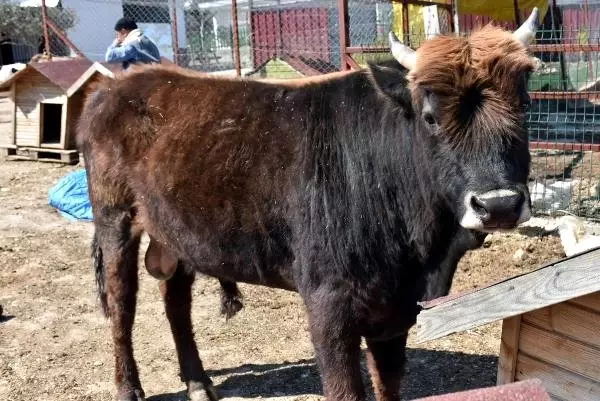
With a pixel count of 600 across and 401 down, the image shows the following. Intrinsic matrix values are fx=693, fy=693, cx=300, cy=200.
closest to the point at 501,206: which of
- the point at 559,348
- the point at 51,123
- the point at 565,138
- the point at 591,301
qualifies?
the point at 591,301

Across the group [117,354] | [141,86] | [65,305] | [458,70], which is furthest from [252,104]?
[65,305]

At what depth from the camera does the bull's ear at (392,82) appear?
3.11m

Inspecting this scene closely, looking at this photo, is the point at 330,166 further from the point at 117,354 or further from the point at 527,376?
the point at 117,354

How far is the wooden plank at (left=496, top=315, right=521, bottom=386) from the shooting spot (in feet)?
9.84

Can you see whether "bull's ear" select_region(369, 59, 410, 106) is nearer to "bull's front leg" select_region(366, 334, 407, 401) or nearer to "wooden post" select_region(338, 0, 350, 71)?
"bull's front leg" select_region(366, 334, 407, 401)

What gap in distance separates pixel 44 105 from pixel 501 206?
1014cm

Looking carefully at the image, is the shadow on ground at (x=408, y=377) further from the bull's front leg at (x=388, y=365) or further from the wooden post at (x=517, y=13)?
the wooden post at (x=517, y=13)

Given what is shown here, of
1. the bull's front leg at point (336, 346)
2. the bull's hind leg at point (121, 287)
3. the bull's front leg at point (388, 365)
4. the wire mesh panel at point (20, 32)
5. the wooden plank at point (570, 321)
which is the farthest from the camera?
the wire mesh panel at point (20, 32)

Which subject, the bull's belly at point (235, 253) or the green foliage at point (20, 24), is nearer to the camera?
the bull's belly at point (235, 253)

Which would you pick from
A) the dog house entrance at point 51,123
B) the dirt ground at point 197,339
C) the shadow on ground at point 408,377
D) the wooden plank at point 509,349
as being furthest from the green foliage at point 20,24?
the wooden plank at point 509,349

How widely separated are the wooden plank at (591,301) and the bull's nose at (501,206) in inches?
17.2

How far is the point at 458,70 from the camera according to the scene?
2.84m

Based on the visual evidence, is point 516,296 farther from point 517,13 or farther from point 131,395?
point 517,13

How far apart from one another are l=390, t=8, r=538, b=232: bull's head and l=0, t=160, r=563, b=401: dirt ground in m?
2.11
